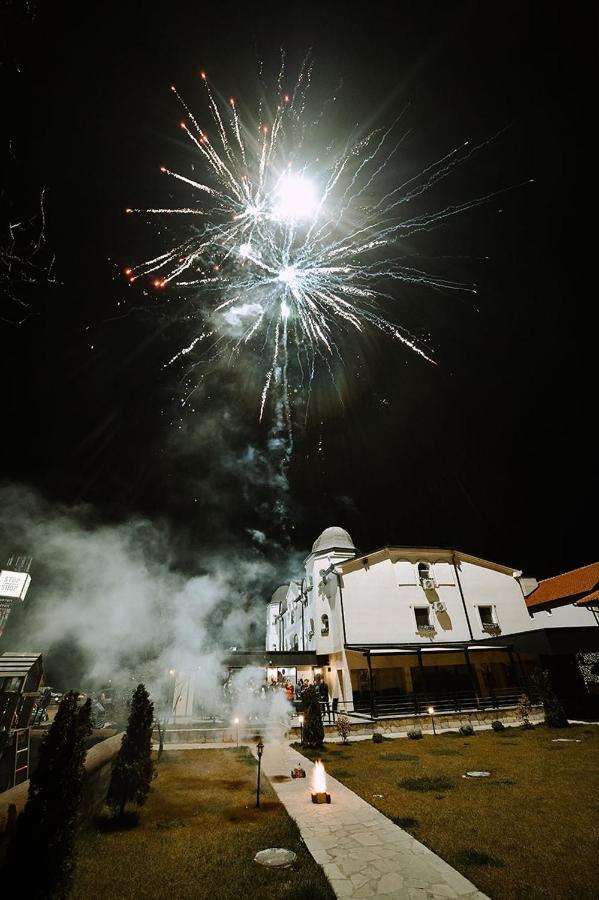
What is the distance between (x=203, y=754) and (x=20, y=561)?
42.4 metres

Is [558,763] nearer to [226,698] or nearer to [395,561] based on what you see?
[395,561]

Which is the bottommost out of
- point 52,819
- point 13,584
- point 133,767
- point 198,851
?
point 198,851

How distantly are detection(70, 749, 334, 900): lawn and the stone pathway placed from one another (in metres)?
0.31

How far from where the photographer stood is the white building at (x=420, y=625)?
24.3 meters

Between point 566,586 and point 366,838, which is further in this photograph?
point 566,586


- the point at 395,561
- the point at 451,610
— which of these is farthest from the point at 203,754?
the point at 451,610

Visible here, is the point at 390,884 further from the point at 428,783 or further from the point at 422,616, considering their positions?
the point at 422,616

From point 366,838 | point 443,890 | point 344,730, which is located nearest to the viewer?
point 443,890

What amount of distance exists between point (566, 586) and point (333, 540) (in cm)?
1827

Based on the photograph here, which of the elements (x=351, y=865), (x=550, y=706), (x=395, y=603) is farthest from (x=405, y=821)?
(x=395, y=603)

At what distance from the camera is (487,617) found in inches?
1161

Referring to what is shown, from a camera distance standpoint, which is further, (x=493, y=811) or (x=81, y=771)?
(x=493, y=811)

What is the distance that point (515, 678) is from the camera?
83.9 ft

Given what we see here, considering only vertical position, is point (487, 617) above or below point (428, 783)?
above
